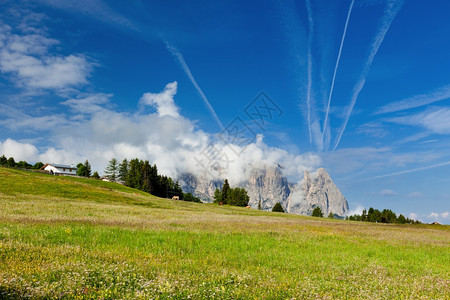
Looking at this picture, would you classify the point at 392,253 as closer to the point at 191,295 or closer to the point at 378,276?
the point at 378,276

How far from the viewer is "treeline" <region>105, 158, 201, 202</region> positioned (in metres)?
134

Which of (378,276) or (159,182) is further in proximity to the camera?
(159,182)

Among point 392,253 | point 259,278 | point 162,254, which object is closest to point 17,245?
point 162,254

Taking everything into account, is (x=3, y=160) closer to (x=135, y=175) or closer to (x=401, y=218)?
(x=135, y=175)

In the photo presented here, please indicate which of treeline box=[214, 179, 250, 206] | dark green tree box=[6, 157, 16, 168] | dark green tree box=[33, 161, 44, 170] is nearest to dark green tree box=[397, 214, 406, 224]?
treeline box=[214, 179, 250, 206]

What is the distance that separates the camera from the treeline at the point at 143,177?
134 metres

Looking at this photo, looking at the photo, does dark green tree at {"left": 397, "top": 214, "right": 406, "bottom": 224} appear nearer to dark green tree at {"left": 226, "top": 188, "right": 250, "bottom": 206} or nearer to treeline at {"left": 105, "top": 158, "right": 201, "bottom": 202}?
dark green tree at {"left": 226, "top": 188, "right": 250, "bottom": 206}

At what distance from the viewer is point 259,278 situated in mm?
7230

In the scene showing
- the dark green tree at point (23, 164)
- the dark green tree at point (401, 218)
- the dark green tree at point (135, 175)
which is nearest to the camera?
the dark green tree at point (135, 175)

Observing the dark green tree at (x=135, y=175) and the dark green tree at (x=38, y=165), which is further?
the dark green tree at (x=38, y=165)

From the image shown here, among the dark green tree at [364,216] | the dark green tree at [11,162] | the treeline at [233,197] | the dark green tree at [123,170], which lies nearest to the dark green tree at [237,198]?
the treeline at [233,197]

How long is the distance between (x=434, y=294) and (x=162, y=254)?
7953mm

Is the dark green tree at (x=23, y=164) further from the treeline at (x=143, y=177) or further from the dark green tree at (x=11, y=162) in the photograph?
the treeline at (x=143, y=177)

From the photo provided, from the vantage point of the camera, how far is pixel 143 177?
136000 mm
